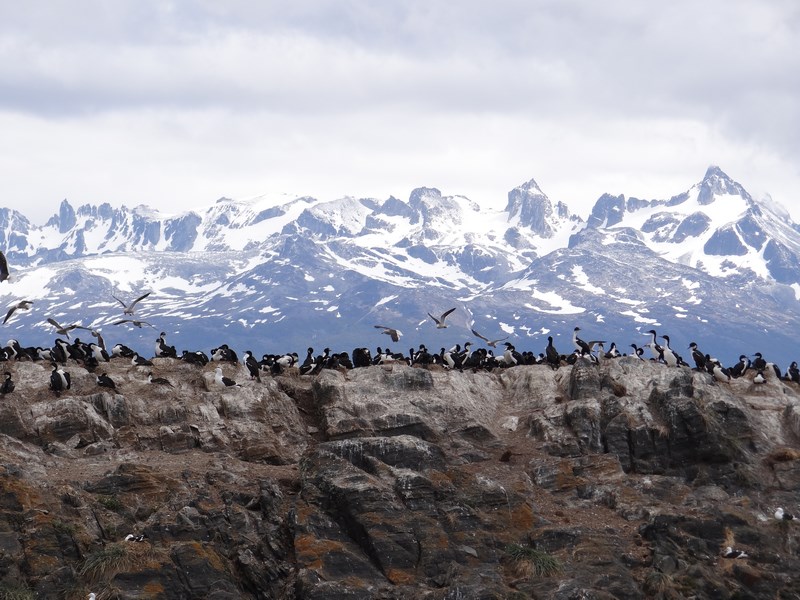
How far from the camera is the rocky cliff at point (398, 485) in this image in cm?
3462

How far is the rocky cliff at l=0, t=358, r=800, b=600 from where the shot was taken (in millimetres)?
34625

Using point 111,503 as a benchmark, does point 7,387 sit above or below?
above

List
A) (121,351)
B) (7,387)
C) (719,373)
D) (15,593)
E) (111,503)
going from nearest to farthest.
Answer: (15,593) < (111,503) < (7,387) < (121,351) < (719,373)

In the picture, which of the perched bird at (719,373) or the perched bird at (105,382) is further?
the perched bird at (719,373)

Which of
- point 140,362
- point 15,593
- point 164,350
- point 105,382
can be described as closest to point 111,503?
point 15,593

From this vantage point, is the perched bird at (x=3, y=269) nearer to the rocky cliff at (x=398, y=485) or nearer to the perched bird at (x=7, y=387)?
the rocky cliff at (x=398, y=485)

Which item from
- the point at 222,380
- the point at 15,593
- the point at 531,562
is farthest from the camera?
the point at 222,380

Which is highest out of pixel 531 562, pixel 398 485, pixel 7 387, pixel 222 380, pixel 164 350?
pixel 164 350

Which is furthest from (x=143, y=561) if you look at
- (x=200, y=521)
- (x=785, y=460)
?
(x=785, y=460)

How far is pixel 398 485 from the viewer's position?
3912 centimetres

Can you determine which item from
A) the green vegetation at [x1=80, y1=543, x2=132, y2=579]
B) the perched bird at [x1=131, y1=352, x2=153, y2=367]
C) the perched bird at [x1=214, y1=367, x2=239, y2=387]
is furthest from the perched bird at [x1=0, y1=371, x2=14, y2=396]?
the green vegetation at [x1=80, y1=543, x2=132, y2=579]

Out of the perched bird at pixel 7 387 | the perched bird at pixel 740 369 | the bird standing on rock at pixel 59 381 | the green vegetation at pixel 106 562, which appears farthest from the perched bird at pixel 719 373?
the perched bird at pixel 7 387

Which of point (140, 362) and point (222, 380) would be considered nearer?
point (222, 380)

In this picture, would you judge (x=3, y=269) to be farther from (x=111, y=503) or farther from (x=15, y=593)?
(x=15, y=593)
